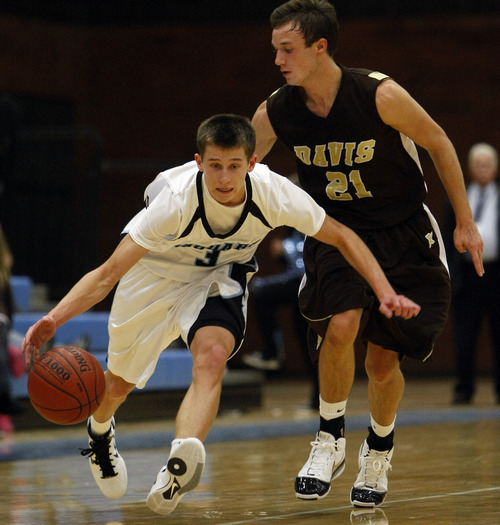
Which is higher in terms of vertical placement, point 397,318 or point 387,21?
point 387,21

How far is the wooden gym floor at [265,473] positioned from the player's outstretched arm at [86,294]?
0.64 meters

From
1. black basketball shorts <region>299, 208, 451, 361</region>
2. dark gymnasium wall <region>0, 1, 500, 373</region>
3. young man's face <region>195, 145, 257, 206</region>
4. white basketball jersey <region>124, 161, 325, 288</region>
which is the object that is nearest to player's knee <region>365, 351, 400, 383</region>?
black basketball shorts <region>299, 208, 451, 361</region>

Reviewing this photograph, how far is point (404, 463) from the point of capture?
223 inches

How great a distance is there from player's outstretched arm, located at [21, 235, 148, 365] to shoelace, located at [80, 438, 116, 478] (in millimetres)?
712

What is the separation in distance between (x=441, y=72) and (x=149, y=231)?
8347mm

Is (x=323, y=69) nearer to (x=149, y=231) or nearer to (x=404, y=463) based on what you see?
(x=149, y=231)

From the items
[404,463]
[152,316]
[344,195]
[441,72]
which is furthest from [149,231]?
[441,72]

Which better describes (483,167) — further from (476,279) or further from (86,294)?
(86,294)

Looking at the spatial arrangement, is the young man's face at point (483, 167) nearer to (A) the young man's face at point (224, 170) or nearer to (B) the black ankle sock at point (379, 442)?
(B) the black ankle sock at point (379, 442)

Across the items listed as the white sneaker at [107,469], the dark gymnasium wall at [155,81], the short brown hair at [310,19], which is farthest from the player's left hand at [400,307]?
the dark gymnasium wall at [155,81]

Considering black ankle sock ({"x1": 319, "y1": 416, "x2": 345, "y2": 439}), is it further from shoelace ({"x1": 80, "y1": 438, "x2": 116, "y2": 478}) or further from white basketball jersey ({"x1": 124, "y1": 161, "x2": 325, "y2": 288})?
shoelace ({"x1": 80, "y1": 438, "x2": 116, "y2": 478})

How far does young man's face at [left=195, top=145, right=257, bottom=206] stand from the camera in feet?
13.0

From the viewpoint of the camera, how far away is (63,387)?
13.8ft

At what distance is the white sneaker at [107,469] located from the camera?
14.8ft
